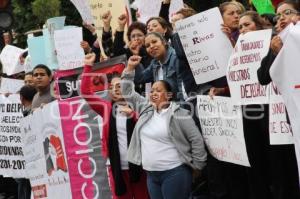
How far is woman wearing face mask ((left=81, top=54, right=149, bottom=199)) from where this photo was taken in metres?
8.96

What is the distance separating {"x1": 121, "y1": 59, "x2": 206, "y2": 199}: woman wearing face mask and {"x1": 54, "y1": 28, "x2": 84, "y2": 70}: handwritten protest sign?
277cm

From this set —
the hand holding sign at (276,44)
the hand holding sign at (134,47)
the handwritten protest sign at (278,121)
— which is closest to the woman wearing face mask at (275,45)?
the hand holding sign at (276,44)

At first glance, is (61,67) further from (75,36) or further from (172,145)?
(172,145)

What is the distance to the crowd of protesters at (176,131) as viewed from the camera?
25.5 feet

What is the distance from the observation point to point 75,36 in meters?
11.2

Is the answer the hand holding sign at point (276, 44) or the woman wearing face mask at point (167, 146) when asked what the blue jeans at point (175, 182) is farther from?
the hand holding sign at point (276, 44)

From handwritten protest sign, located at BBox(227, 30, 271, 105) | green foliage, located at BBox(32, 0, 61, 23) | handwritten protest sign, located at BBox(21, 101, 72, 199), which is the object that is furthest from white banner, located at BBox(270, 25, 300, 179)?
green foliage, located at BBox(32, 0, 61, 23)

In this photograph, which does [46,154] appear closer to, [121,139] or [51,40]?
[121,139]

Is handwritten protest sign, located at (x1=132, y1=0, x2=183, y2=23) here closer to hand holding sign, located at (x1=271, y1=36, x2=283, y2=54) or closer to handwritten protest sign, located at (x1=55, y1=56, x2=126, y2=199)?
handwritten protest sign, located at (x1=55, y1=56, x2=126, y2=199)

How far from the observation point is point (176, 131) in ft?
27.3

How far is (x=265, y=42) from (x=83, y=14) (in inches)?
208

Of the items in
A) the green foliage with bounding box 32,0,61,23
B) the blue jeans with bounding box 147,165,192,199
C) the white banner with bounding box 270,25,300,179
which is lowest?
the blue jeans with bounding box 147,165,192,199

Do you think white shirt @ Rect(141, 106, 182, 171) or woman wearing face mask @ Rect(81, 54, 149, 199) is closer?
white shirt @ Rect(141, 106, 182, 171)

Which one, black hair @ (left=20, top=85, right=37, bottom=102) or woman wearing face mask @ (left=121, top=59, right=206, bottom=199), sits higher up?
black hair @ (left=20, top=85, right=37, bottom=102)
